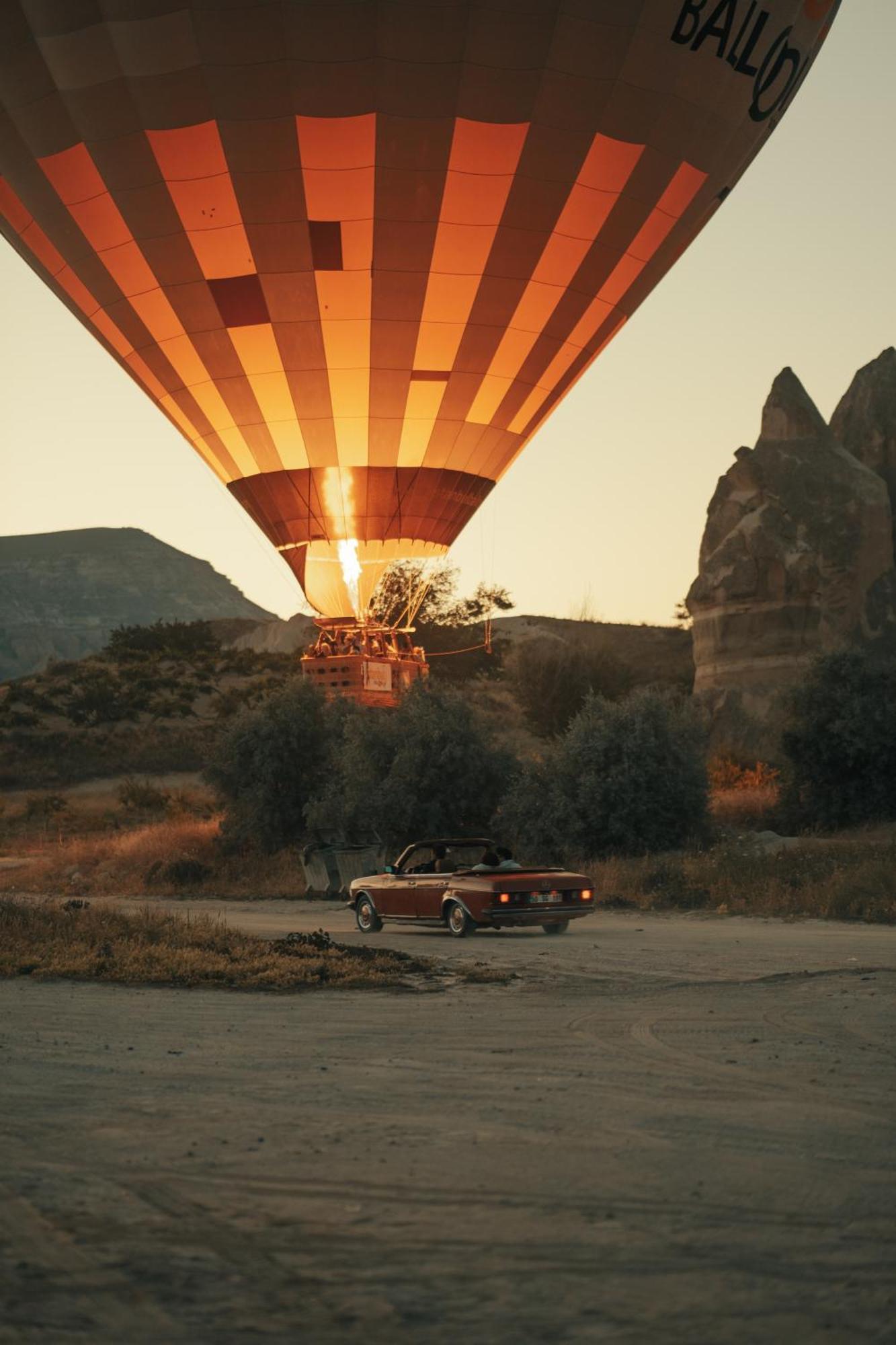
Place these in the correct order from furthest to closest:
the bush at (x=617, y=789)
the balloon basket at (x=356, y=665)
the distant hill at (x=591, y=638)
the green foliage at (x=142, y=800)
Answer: the distant hill at (x=591, y=638)
the green foliage at (x=142, y=800)
the balloon basket at (x=356, y=665)
the bush at (x=617, y=789)

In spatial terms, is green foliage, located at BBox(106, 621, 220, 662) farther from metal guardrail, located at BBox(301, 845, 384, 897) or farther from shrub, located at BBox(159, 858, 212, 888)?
metal guardrail, located at BBox(301, 845, 384, 897)

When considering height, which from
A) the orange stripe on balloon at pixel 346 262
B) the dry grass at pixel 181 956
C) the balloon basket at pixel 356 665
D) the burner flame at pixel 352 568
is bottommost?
the dry grass at pixel 181 956

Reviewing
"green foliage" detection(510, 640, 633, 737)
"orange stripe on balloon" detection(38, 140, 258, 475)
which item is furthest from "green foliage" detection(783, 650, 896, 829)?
"green foliage" detection(510, 640, 633, 737)

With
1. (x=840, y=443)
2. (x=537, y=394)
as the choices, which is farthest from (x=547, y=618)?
(x=537, y=394)

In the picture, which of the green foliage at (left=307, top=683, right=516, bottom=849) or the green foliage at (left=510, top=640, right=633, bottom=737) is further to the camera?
the green foliage at (left=510, top=640, right=633, bottom=737)

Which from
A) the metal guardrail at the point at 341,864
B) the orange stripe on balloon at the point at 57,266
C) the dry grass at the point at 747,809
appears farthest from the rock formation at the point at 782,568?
the orange stripe on balloon at the point at 57,266

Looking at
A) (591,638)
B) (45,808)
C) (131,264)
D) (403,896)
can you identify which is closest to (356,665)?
(131,264)

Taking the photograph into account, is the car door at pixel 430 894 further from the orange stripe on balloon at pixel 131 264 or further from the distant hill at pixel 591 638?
the distant hill at pixel 591 638
